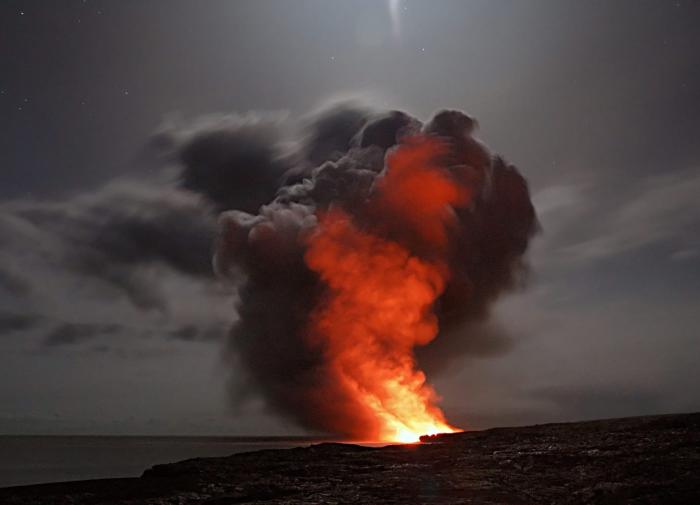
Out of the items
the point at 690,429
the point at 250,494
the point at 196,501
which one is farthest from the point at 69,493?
the point at 690,429

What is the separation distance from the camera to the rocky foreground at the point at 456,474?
21.0 meters

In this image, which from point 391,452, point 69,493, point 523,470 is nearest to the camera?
point 69,493

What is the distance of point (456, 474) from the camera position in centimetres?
2555

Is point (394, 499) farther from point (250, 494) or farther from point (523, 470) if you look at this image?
point (523, 470)

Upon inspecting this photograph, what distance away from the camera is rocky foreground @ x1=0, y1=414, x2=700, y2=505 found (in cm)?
2098

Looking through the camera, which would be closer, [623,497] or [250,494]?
[623,497]

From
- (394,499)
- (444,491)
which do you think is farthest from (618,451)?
(394,499)

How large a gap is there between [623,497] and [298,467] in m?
15.2

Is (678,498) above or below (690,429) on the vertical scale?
below

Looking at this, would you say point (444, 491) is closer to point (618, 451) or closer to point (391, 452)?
point (618, 451)

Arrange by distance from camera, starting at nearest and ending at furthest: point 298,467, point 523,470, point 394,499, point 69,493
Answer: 1. point 394,499
2. point 69,493
3. point 523,470
4. point 298,467

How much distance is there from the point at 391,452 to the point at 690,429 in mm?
15020

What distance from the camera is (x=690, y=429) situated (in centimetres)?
2959

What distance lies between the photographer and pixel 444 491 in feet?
72.2
